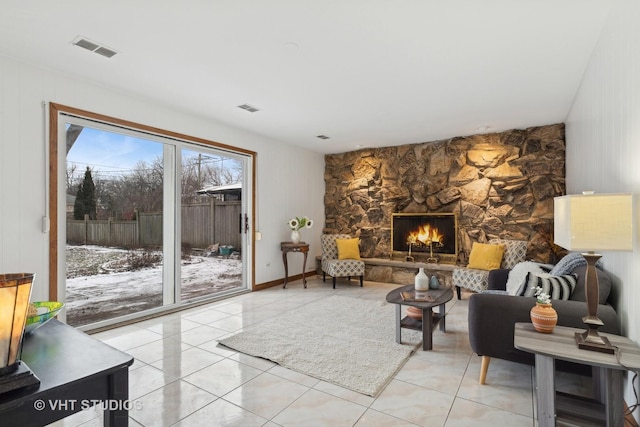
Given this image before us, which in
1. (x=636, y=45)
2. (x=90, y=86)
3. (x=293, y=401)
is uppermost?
(x=90, y=86)

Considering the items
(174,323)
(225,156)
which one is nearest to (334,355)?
(174,323)

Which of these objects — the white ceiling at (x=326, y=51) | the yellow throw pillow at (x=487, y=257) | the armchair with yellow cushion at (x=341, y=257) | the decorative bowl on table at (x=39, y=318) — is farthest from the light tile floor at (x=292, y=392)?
the white ceiling at (x=326, y=51)

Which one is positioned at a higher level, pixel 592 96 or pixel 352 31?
pixel 352 31

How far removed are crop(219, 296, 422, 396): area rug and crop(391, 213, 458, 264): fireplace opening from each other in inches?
75.5

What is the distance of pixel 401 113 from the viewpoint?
4277mm

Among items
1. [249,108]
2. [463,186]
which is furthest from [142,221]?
[463,186]

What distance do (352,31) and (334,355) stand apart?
260 cm

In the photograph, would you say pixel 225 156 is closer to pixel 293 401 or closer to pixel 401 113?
pixel 401 113

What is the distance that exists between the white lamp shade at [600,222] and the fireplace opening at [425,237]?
13.0 feet

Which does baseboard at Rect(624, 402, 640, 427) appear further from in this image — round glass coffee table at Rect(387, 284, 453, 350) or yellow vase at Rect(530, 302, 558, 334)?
round glass coffee table at Rect(387, 284, 453, 350)

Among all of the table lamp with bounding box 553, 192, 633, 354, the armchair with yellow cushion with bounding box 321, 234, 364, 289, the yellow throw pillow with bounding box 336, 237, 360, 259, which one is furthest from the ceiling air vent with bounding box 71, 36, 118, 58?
the yellow throw pillow with bounding box 336, 237, 360, 259

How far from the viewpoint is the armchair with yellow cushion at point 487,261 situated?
457cm

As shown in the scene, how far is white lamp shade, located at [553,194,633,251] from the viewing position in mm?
1603

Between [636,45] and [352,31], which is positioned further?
[352,31]
